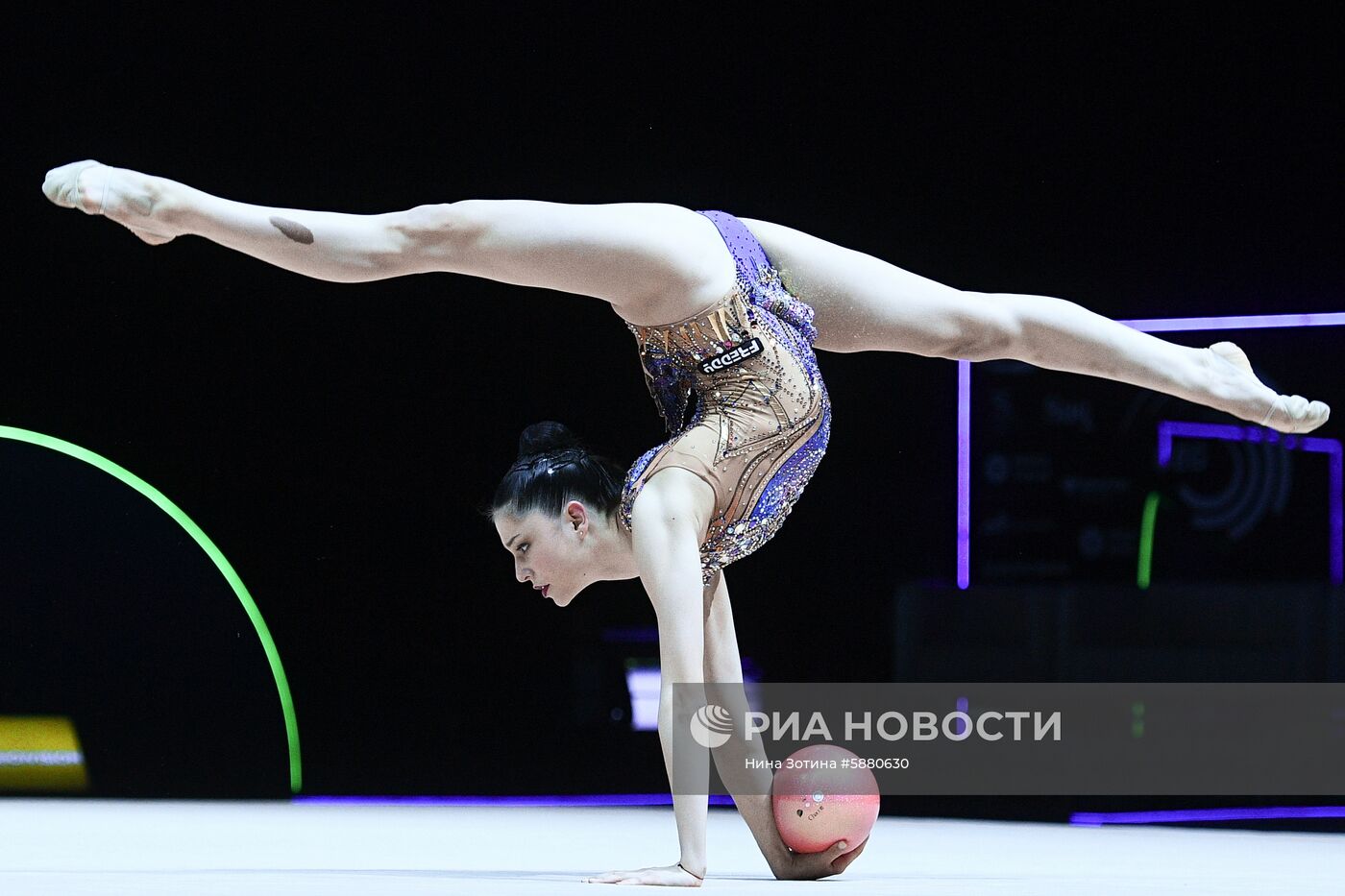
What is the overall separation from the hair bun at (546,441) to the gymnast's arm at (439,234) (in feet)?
0.98

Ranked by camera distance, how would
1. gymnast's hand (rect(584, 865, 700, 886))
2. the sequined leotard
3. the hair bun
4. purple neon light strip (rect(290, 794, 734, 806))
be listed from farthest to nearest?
→ 1. purple neon light strip (rect(290, 794, 734, 806))
2. the hair bun
3. the sequined leotard
4. gymnast's hand (rect(584, 865, 700, 886))

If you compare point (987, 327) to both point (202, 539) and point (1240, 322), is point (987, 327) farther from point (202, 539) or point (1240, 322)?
point (202, 539)

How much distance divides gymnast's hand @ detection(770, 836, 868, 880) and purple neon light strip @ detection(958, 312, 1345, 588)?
1.94m

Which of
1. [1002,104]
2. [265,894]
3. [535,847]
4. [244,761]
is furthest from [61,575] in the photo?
[1002,104]

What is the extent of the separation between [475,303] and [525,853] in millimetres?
2115

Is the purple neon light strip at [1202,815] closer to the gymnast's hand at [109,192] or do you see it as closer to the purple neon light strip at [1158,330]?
the purple neon light strip at [1158,330]

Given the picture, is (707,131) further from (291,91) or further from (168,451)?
(168,451)

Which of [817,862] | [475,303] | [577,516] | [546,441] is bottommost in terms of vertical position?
[817,862]

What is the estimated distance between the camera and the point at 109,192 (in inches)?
93.4

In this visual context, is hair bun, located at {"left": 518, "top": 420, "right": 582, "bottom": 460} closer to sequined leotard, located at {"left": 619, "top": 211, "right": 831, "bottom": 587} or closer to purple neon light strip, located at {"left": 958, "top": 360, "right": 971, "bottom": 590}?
sequined leotard, located at {"left": 619, "top": 211, "right": 831, "bottom": 587}

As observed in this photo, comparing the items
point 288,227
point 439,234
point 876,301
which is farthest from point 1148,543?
point 288,227

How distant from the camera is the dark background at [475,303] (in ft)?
15.7

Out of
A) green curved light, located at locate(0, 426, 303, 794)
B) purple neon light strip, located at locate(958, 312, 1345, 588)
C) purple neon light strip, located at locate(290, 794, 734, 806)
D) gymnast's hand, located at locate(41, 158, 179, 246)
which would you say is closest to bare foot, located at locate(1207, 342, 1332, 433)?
purple neon light strip, located at locate(958, 312, 1345, 588)

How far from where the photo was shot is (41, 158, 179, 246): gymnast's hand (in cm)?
237
